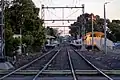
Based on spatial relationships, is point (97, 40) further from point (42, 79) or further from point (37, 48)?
point (42, 79)

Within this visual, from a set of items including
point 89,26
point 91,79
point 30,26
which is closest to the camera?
point 91,79

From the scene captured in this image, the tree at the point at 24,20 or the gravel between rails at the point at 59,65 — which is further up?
the tree at the point at 24,20

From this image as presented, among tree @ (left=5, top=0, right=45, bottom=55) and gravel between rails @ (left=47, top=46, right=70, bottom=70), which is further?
tree @ (left=5, top=0, right=45, bottom=55)

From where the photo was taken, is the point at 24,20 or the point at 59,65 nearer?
the point at 59,65

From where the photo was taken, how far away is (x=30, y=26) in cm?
6166

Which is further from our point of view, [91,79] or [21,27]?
[21,27]

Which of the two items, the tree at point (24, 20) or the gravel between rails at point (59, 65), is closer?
the gravel between rails at point (59, 65)

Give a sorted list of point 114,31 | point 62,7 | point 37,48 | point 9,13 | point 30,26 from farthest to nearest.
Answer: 1. point 114,31
2. point 62,7
3. point 37,48
4. point 30,26
5. point 9,13

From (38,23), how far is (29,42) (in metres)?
7.29

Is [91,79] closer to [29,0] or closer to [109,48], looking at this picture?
[29,0]

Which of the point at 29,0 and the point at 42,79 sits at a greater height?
the point at 29,0

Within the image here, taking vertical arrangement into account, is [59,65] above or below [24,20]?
below

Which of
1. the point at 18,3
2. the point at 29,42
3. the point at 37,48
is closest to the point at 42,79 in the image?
the point at 29,42

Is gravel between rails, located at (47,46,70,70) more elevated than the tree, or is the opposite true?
the tree
